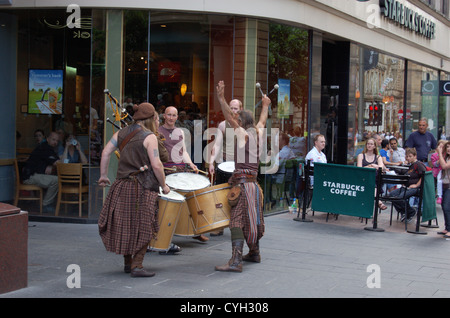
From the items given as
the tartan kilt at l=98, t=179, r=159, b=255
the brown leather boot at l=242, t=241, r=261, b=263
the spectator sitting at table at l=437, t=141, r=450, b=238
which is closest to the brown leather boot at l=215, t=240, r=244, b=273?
the brown leather boot at l=242, t=241, r=261, b=263

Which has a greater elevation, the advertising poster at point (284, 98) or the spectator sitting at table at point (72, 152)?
the advertising poster at point (284, 98)

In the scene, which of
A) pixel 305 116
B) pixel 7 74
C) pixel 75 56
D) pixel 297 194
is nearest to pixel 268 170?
pixel 297 194

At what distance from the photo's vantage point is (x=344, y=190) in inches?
412

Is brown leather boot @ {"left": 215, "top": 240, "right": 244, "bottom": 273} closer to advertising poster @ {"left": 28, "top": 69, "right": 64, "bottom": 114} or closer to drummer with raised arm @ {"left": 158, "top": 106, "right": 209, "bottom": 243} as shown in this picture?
drummer with raised arm @ {"left": 158, "top": 106, "right": 209, "bottom": 243}

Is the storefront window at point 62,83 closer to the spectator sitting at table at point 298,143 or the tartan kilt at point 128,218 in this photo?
the tartan kilt at point 128,218

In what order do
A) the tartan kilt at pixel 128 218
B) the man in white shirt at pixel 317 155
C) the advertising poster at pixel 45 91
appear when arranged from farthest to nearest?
the man in white shirt at pixel 317 155 → the advertising poster at pixel 45 91 → the tartan kilt at pixel 128 218

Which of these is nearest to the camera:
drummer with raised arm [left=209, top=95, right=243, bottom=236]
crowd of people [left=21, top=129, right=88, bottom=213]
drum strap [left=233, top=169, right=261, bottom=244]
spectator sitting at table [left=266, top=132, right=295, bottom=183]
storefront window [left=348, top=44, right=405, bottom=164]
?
drum strap [left=233, top=169, right=261, bottom=244]

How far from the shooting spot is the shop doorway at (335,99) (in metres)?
15.5

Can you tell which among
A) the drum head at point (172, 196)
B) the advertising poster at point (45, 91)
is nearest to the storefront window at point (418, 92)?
the advertising poster at point (45, 91)

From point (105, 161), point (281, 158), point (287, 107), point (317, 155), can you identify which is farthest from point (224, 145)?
point (287, 107)

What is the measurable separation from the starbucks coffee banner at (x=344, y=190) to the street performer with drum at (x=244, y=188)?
11.4 ft

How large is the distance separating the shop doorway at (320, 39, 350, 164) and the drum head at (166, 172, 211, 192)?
8512 millimetres

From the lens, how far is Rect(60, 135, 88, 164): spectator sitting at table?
10.7 meters

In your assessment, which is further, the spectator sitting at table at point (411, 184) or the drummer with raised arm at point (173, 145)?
the spectator sitting at table at point (411, 184)
